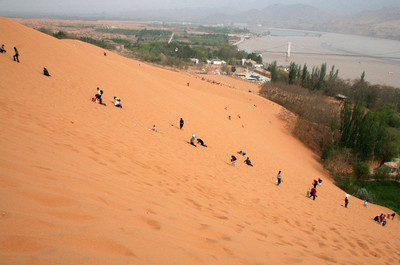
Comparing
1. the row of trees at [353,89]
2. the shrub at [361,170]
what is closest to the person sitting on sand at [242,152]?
the shrub at [361,170]

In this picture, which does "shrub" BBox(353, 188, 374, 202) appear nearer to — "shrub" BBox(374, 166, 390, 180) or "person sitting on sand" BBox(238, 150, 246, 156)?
"shrub" BBox(374, 166, 390, 180)

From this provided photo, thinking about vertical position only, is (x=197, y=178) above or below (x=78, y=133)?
below

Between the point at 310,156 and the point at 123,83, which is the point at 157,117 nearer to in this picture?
the point at 123,83

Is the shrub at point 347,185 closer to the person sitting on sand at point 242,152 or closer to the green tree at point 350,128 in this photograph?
the green tree at point 350,128

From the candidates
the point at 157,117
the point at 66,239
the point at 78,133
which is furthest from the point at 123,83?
the point at 66,239

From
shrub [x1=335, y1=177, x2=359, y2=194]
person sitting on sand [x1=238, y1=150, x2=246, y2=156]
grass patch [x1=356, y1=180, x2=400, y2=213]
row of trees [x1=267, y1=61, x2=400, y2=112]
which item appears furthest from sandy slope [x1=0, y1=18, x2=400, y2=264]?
row of trees [x1=267, y1=61, x2=400, y2=112]

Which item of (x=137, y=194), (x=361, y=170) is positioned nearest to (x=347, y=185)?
(x=361, y=170)
